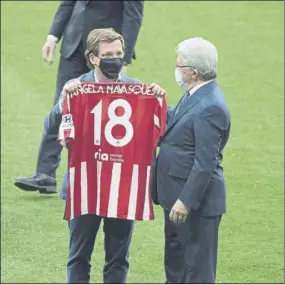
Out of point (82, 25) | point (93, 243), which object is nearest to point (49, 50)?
point (82, 25)

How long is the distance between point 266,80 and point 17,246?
20.0 feet

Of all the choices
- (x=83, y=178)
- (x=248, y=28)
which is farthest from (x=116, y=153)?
(x=248, y=28)

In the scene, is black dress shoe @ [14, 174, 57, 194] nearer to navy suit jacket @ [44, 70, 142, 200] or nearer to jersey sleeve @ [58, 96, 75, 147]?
navy suit jacket @ [44, 70, 142, 200]

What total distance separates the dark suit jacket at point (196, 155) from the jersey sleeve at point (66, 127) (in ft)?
1.64

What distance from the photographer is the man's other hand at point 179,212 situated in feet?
19.0

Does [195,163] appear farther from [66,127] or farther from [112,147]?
[66,127]

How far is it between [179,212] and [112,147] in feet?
1.69

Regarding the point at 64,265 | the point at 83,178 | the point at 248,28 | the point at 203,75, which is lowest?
the point at 64,265

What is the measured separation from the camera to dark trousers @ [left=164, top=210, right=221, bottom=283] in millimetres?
5922

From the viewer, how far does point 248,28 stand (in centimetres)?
1592

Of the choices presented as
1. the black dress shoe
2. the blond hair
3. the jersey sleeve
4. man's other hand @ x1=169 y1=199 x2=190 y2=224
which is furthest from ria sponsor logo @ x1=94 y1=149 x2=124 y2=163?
the black dress shoe

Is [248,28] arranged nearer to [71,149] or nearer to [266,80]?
[266,80]

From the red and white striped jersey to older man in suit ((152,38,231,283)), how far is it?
0.29ft

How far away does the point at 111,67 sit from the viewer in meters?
6.20
